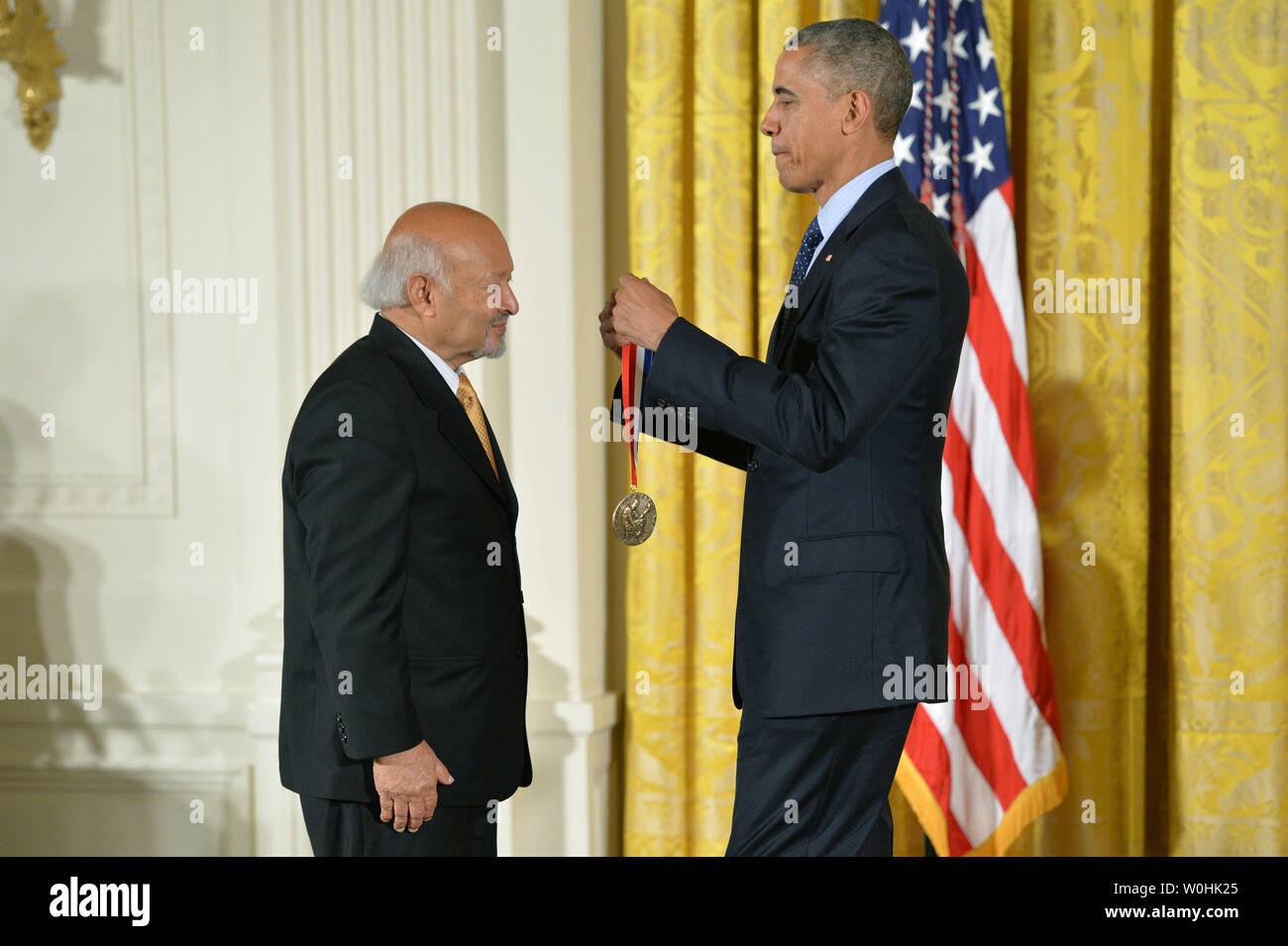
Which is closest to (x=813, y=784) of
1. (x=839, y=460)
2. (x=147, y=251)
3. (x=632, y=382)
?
(x=839, y=460)

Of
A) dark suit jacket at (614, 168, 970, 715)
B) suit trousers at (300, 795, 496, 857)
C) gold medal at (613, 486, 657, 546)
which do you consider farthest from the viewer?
gold medal at (613, 486, 657, 546)

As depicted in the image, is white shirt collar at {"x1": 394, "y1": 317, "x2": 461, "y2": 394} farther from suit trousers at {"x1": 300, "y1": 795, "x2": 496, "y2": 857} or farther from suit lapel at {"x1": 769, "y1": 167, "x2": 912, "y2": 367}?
suit trousers at {"x1": 300, "y1": 795, "x2": 496, "y2": 857}

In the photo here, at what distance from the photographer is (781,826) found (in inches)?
Answer: 79.2

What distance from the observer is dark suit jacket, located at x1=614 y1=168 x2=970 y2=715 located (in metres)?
1.93

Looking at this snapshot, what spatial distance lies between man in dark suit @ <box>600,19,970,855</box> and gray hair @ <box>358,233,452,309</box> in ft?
1.07

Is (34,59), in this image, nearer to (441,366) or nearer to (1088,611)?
(441,366)

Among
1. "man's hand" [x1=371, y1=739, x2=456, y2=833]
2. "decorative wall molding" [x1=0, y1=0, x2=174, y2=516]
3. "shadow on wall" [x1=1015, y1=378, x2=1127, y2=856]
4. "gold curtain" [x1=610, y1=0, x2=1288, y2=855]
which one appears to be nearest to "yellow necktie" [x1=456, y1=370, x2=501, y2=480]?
"man's hand" [x1=371, y1=739, x2=456, y2=833]

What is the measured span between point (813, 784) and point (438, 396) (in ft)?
3.12

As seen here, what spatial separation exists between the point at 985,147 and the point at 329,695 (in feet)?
7.54

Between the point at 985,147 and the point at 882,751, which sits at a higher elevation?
the point at 985,147

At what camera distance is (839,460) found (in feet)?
6.39

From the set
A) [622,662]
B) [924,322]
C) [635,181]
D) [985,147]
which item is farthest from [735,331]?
[924,322]

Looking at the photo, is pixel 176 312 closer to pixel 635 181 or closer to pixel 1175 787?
pixel 635 181

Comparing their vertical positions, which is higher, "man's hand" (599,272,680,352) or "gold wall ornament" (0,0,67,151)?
"gold wall ornament" (0,0,67,151)
